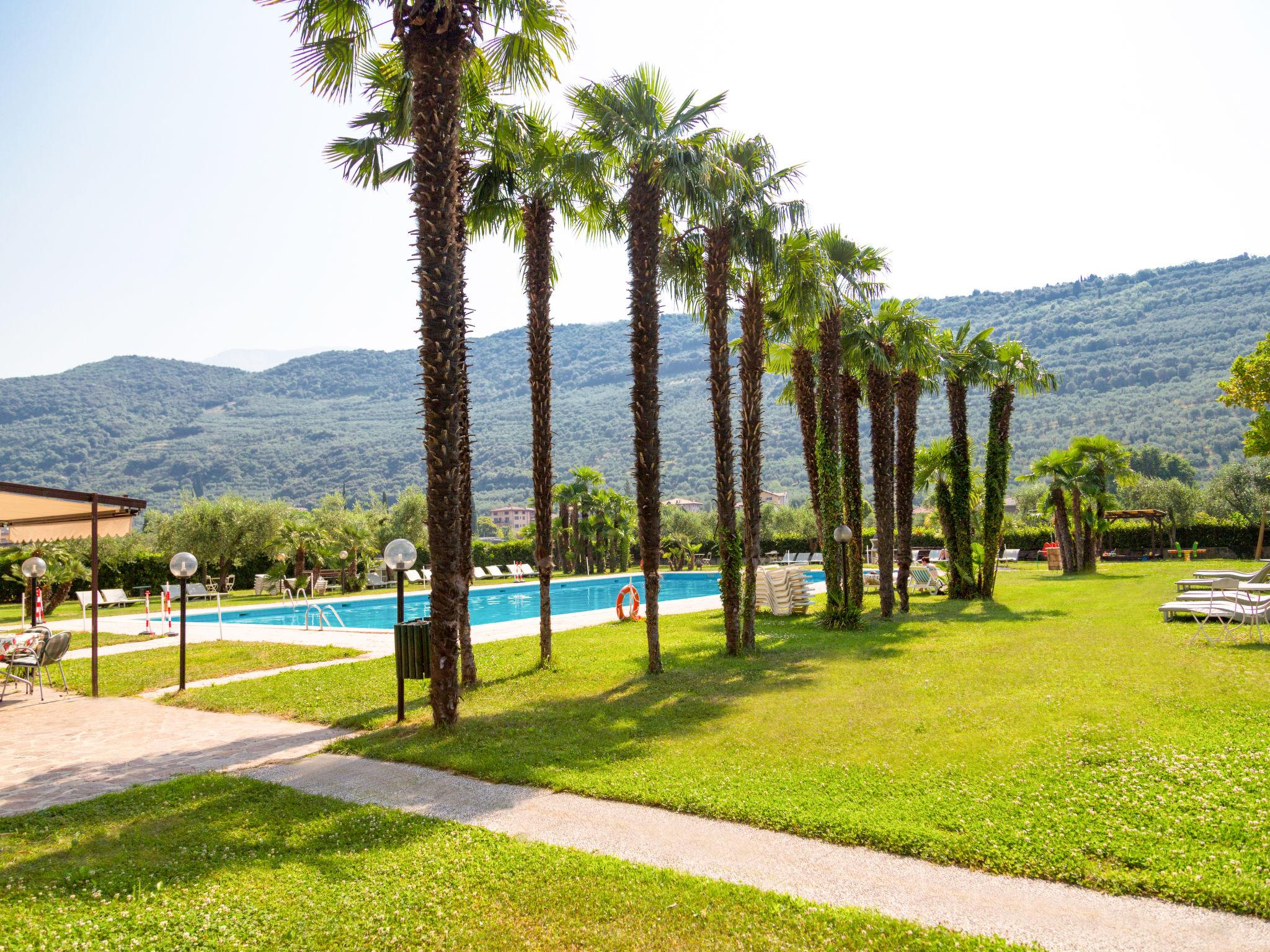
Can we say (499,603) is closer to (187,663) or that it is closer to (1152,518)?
(187,663)

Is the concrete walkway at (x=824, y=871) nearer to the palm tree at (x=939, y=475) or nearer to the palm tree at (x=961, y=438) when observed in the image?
the palm tree at (x=939, y=475)

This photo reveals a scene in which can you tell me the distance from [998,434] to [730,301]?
439 inches

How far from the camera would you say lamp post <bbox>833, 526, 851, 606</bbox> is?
1495cm

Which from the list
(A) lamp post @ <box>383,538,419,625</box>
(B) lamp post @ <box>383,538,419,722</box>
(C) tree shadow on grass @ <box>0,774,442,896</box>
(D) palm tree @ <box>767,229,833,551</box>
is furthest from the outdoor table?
Answer: (D) palm tree @ <box>767,229,833,551</box>

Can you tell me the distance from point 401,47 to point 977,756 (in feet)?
26.9

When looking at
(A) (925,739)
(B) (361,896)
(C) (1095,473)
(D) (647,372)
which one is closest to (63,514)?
(D) (647,372)

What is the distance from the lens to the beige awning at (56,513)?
10.6m

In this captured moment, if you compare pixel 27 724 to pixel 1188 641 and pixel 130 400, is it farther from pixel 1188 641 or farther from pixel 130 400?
pixel 130 400

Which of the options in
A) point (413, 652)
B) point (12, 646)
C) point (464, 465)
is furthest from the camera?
point (12, 646)

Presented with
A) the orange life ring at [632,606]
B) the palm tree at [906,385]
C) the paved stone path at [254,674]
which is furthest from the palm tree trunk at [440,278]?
the palm tree at [906,385]

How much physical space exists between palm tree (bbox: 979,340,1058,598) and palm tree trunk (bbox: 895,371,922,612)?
10.5ft

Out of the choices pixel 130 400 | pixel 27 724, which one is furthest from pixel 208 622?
pixel 130 400

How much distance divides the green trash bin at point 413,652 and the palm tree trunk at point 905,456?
12.0 metres

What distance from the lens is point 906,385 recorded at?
18.0 meters
